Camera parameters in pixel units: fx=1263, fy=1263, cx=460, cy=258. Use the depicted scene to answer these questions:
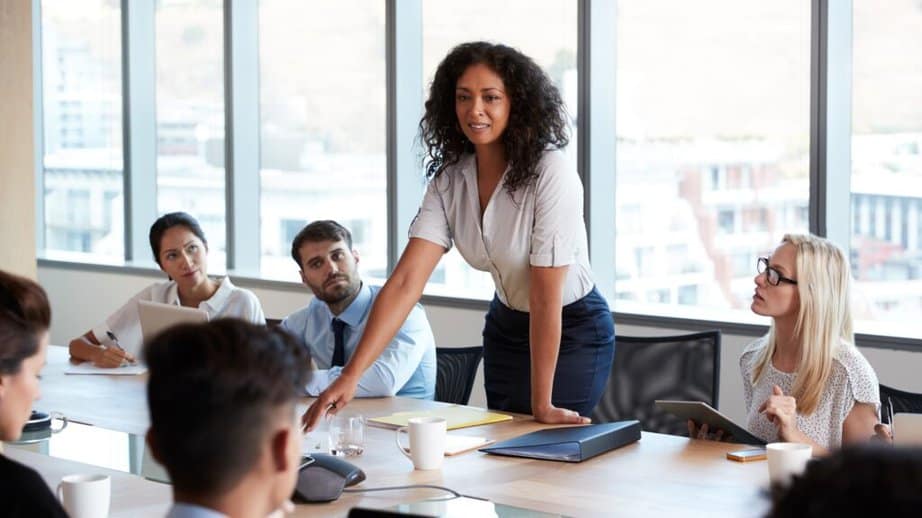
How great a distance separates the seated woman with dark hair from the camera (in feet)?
14.2

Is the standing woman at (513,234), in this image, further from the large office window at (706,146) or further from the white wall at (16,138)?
the white wall at (16,138)

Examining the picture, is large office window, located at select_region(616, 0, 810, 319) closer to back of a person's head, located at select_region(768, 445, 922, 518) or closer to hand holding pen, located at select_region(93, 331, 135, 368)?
hand holding pen, located at select_region(93, 331, 135, 368)

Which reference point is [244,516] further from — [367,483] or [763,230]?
[763,230]

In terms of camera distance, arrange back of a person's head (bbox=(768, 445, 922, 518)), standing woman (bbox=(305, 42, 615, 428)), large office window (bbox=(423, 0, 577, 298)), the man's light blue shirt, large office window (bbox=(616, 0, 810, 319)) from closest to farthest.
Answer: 1. back of a person's head (bbox=(768, 445, 922, 518))
2. standing woman (bbox=(305, 42, 615, 428))
3. the man's light blue shirt
4. large office window (bbox=(616, 0, 810, 319))
5. large office window (bbox=(423, 0, 577, 298))

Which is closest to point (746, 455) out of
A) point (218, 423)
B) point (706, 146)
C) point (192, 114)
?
point (218, 423)

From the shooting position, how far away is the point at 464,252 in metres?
3.29

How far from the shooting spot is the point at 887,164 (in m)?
4.75

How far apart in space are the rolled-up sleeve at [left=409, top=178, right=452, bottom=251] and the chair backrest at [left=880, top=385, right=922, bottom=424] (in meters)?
1.13

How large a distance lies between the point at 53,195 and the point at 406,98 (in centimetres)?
321

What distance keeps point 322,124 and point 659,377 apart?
3.55 metres

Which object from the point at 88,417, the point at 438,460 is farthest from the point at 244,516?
the point at 88,417

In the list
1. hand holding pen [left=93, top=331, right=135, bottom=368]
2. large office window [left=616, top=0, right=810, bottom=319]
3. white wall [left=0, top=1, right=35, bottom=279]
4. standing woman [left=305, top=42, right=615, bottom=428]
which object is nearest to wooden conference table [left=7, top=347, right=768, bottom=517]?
standing woman [left=305, top=42, right=615, bottom=428]

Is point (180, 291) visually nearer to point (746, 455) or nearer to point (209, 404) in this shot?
point (746, 455)

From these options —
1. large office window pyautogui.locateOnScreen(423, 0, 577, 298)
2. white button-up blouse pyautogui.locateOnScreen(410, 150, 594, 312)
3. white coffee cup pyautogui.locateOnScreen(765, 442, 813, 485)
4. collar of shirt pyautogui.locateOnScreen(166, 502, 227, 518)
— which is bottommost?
A: white coffee cup pyautogui.locateOnScreen(765, 442, 813, 485)
